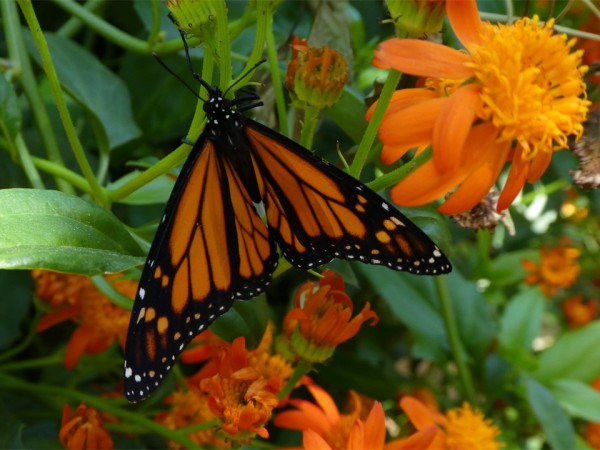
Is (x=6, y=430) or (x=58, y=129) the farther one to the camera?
(x=58, y=129)

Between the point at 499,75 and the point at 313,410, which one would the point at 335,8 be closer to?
the point at 499,75

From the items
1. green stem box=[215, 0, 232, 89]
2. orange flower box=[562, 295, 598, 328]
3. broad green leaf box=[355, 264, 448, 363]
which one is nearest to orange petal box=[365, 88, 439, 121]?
green stem box=[215, 0, 232, 89]

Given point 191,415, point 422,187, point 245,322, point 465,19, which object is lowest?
point 191,415

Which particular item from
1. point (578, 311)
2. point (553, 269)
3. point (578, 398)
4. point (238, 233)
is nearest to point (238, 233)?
point (238, 233)

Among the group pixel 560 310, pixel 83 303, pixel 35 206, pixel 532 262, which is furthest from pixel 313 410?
pixel 560 310

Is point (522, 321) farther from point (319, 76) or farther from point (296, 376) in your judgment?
point (319, 76)

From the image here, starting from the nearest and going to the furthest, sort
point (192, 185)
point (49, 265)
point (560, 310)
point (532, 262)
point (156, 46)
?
1. point (49, 265)
2. point (192, 185)
3. point (156, 46)
4. point (532, 262)
5. point (560, 310)

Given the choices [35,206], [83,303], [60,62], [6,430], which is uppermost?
[60,62]
